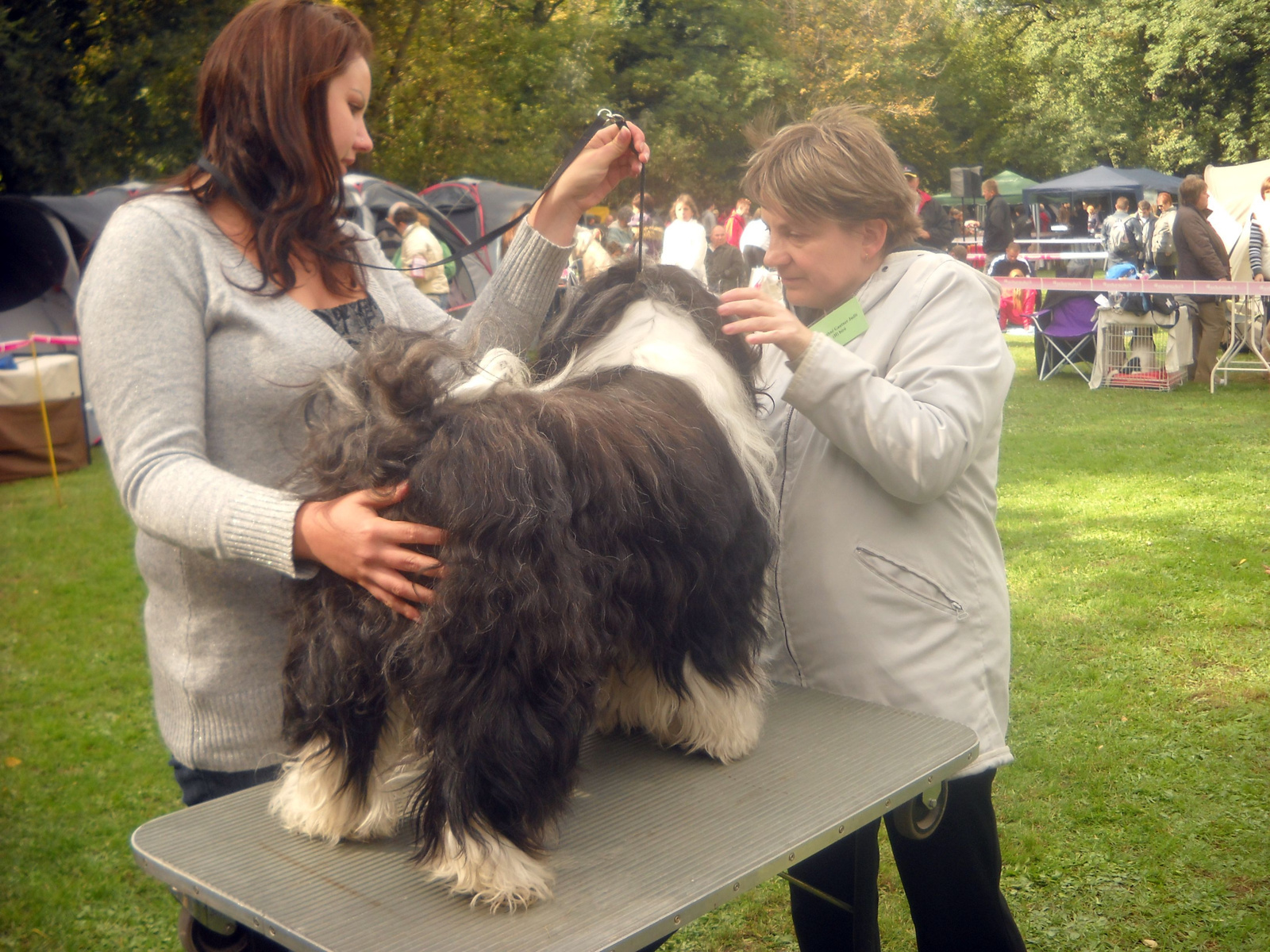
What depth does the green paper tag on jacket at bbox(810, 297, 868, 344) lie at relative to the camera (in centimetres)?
188

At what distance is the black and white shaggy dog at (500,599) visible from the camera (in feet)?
4.33

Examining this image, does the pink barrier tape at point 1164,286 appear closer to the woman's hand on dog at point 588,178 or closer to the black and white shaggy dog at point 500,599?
the woman's hand on dog at point 588,178

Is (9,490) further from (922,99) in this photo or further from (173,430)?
(922,99)

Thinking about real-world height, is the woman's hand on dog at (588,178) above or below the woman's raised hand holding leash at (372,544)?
above

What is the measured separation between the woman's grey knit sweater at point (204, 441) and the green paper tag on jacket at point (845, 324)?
0.60 meters

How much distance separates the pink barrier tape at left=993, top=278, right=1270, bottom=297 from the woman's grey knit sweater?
8887 millimetres

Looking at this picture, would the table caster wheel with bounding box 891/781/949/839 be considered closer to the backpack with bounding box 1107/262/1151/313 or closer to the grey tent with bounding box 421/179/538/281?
the backpack with bounding box 1107/262/1151/313

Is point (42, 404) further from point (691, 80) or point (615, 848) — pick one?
point (691, 80)

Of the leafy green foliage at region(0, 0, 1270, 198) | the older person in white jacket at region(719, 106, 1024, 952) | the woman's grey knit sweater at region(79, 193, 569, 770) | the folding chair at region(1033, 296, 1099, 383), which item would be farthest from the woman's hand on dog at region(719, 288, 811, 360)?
the leafy green foliage at region(0, 0, 1270, 198)

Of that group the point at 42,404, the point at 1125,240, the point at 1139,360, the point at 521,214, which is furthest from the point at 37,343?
the point at 1125,240

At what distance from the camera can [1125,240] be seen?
15.1m

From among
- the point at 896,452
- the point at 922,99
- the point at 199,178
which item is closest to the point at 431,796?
the point at 896,452

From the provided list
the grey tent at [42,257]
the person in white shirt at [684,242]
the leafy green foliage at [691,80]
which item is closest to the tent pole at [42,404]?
the grey tent at [42,257]

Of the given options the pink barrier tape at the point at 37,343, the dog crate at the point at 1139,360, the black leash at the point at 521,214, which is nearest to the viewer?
the black leash at the point at 521,214
